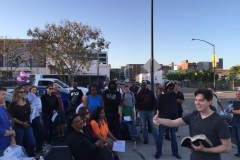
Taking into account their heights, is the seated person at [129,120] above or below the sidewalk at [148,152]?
above

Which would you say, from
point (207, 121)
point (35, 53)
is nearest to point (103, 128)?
point (207, 121)

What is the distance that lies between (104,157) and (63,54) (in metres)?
27.6

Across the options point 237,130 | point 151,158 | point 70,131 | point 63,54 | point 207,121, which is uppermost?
point 63,54

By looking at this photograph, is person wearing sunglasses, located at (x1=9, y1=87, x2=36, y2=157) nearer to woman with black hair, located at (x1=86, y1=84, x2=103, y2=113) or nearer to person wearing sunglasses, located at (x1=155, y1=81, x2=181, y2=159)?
woman with black hair, located at (x1=86, y1=84, x2=103, y2=113)

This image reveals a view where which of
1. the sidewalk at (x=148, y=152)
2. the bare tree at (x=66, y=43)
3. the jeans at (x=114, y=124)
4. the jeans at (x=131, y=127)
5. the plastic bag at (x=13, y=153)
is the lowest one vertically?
the sidewalk at (x=148, y=152)

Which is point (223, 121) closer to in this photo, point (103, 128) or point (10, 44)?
point (103, 128)

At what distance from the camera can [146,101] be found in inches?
308

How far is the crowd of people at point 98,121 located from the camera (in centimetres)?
299

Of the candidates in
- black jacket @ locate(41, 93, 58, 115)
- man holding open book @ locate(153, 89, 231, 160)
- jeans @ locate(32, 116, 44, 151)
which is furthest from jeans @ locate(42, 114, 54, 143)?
man holding open book @ locate(153, 89, 231, 160)

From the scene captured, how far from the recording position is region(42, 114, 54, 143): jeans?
7.50 metres

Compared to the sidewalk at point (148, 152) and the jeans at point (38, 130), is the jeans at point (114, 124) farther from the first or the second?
the jeans at point (38, 130)

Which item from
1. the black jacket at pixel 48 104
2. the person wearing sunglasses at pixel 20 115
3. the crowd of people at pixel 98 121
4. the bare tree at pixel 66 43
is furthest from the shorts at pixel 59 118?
the bare tree at pixel 66 43

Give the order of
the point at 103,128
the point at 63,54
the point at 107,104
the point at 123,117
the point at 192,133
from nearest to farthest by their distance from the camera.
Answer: the point at 192,133, the point at 103,128, the point at 107,104, the point at 123,117, the point at 63,54

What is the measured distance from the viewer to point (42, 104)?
750 centimetres
